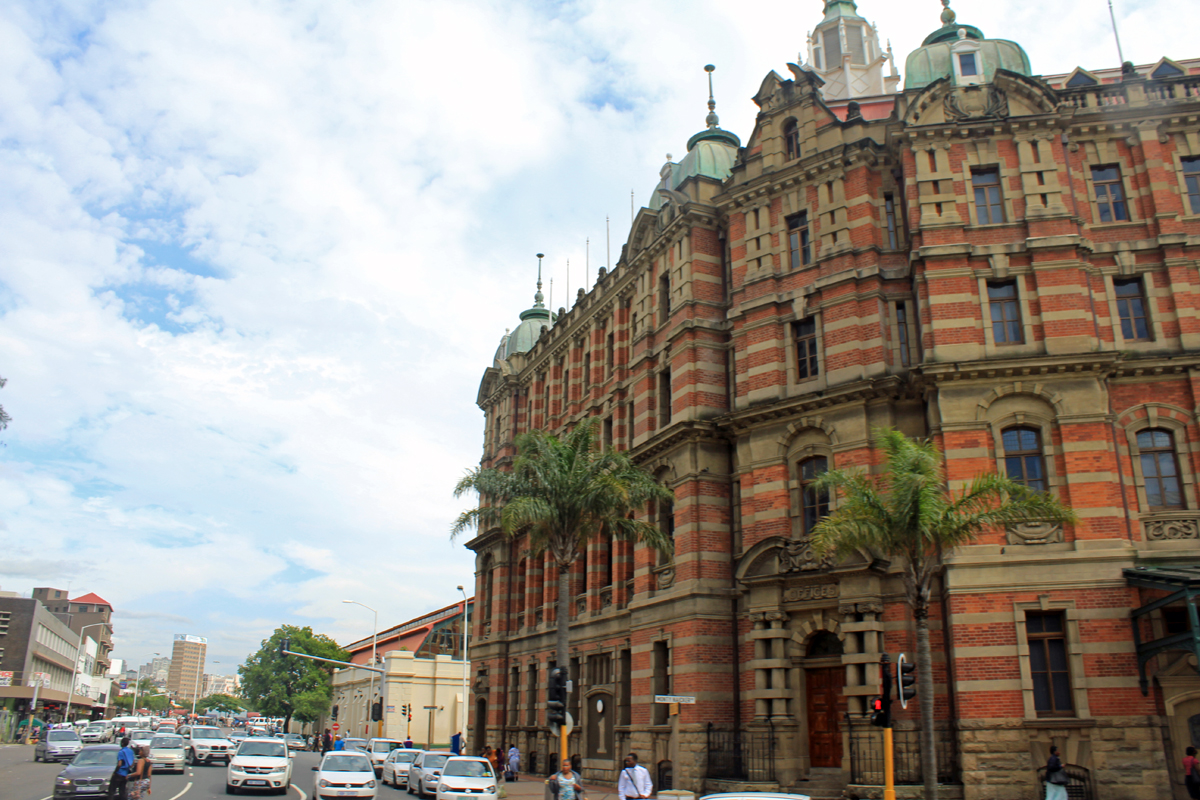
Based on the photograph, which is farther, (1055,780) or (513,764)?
(513,764)

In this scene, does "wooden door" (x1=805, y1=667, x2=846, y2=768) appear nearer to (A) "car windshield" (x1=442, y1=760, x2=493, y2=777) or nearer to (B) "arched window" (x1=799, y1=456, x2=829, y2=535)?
(B) "arched window" (x1=799, y1=456, x2=829, y2=535)

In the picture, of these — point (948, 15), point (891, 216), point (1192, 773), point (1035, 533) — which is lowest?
point (1192, 773)

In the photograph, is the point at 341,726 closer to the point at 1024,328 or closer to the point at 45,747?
the point at 45,747

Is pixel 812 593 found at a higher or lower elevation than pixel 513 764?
higher

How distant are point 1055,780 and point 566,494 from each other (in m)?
14.3

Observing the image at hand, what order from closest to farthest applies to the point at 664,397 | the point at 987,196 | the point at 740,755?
1. the point at 987,196
2. the point at 740,755
3. the point at 664,397

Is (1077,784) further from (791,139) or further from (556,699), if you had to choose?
(791,139)

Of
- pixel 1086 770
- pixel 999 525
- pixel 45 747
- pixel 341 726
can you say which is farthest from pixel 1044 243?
pixel 341 726

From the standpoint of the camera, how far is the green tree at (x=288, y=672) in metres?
95.2

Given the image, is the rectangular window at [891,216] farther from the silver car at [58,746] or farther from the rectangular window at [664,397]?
the silver car at [58,746]

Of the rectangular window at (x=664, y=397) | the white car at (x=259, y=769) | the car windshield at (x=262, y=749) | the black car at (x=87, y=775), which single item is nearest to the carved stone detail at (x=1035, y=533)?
the rectangular window at (x=664, y=397)

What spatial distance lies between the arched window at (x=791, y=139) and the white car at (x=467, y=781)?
71.0 ft

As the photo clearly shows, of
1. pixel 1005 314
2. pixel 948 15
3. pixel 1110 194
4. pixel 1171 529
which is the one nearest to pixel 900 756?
pixel 1171 529

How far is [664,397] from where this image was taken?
34.5 m
